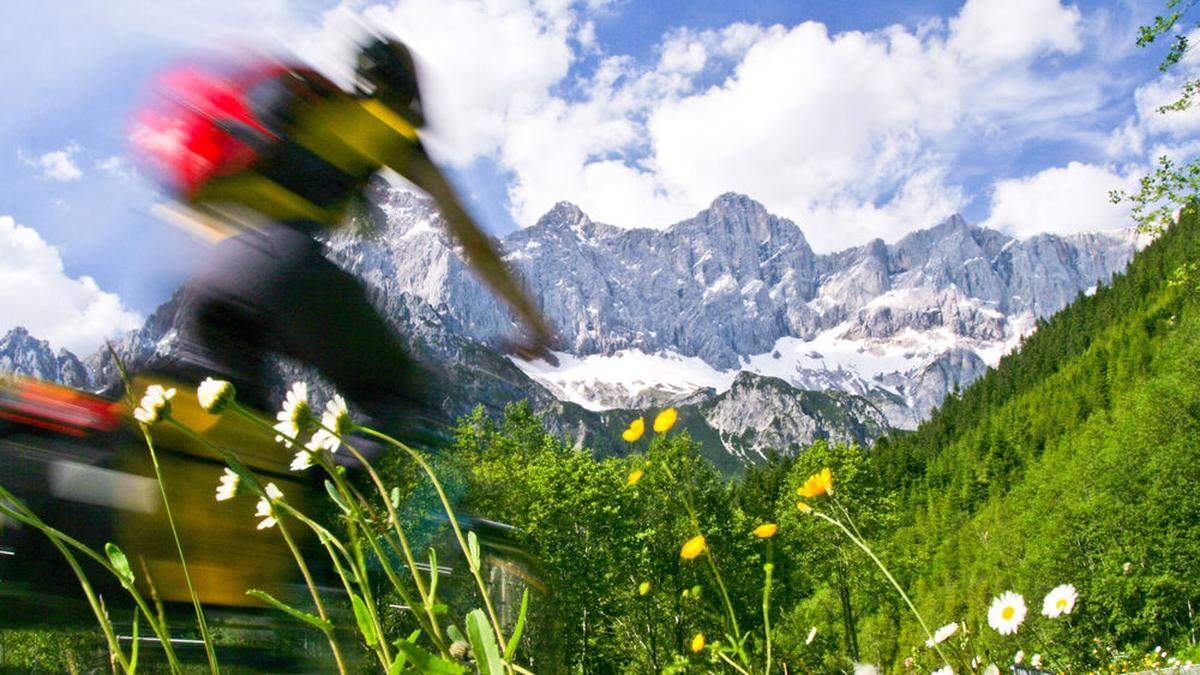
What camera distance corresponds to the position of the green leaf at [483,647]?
0.70 m

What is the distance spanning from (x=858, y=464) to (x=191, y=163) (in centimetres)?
3568

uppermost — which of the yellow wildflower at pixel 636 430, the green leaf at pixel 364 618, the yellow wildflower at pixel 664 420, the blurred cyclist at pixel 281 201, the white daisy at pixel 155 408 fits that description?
the blurred cyclist at pixel 281 201

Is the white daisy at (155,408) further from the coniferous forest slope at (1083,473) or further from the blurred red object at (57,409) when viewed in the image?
the coniferous forest slope at (1083,473)

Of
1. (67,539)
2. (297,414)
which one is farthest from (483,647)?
(297,414)

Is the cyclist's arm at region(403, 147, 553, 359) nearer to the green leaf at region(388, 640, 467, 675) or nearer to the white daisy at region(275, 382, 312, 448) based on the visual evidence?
the white daisy at region(275, 382, 312, 448)

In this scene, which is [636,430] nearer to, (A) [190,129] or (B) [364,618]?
(B) [364,618]

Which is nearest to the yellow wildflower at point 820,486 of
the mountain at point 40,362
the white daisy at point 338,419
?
the white daisy at point 338,419

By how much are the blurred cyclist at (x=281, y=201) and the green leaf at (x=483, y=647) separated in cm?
173

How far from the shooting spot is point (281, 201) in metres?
2.31

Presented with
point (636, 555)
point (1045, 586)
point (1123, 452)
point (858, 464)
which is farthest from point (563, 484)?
point (1123, 452)

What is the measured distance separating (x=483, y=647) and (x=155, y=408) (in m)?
0.47

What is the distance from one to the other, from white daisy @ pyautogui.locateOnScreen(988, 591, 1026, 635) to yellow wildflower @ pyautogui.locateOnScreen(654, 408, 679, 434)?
1.18 m

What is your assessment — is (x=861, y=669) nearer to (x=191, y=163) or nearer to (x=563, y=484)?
(x=191, y=163)

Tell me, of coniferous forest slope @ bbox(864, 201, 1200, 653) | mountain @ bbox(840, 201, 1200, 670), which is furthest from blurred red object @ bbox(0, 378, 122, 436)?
coniferous forest slope @ bbox(864, 201, 1200, 653)
